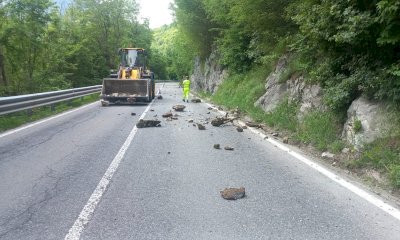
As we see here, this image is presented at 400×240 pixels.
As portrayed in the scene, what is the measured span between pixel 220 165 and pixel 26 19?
25.8m

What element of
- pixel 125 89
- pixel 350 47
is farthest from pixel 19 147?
pixel 125 89

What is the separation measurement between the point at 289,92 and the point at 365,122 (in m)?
5.13

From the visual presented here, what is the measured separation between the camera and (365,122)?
274 inches

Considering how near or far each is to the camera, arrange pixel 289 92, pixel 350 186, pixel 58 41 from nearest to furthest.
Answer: pixel 350 186
pixel 289 92
pixel 58 41

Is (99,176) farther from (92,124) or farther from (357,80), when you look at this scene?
(92,124)

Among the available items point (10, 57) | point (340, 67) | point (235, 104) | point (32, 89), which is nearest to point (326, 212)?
point (340, 67)

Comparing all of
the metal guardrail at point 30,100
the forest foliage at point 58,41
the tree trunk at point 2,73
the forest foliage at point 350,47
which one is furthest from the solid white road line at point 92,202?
the tree trunk at point 2,73

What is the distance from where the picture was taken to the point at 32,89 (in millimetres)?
27438

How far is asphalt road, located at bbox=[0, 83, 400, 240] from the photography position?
4.01 meters

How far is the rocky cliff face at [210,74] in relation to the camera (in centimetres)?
2823

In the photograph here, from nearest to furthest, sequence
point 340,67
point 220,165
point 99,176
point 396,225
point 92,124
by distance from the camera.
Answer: point 396,225, point 99,176, point 220,165, point 340,67, point 92,124

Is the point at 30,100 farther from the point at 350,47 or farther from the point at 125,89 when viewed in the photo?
the point at 350,47

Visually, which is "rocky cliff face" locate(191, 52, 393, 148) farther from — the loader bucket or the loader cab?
the loader cab

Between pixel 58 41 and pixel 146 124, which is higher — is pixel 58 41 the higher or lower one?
the higher one
